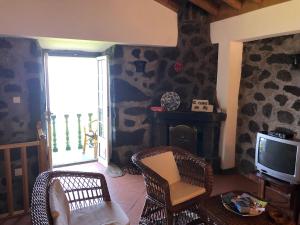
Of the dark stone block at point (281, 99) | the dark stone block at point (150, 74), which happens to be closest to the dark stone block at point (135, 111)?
the dark stone block at point (150, 74)

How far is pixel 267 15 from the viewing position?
10.5ft

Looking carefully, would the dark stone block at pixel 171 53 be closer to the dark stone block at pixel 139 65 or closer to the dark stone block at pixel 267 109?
the dark stone block at pixel 139 65

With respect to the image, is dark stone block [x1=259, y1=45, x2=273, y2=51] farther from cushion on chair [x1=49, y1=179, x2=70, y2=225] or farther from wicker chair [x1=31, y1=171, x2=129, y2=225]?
cushion on chair [x1=49, y1=179, x2=70, y2=225]

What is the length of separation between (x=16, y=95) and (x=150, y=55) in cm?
206

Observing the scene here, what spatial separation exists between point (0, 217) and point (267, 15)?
13.1 feet

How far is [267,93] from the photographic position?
3582 millimetres

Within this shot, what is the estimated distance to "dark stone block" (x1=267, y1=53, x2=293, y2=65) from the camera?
325 centimetres

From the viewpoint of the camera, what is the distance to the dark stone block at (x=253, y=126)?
378 centimetres

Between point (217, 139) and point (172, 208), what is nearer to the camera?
point (172, 208)

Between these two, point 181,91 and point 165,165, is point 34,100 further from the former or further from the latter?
point 181,91

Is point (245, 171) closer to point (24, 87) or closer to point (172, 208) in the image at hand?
point (172, 208)

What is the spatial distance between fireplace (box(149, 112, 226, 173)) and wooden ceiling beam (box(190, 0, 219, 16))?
157 centimetres

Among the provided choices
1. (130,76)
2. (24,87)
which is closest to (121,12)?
(130,76)

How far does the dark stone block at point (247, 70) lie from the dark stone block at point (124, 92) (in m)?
1.61
